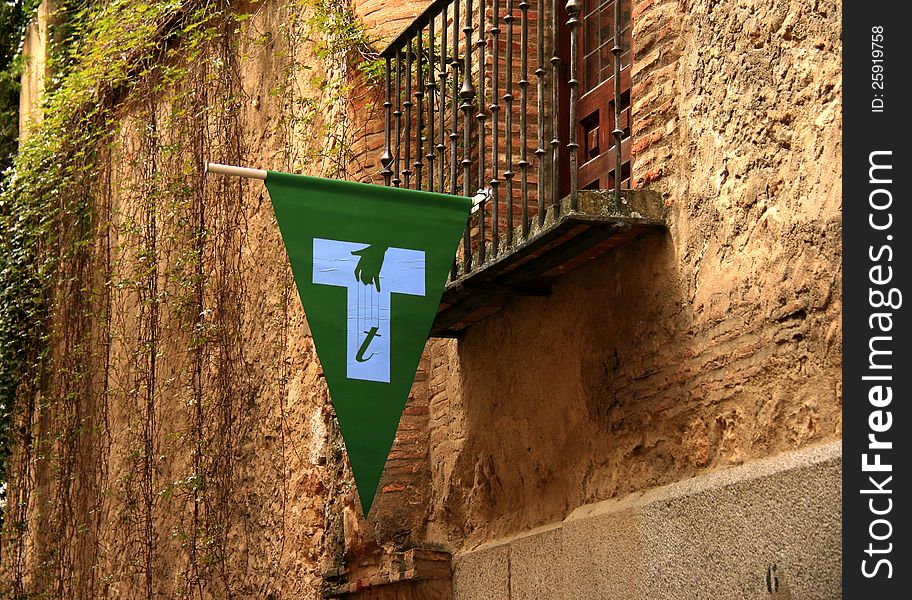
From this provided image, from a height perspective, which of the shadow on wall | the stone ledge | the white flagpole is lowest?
the shadow on wall

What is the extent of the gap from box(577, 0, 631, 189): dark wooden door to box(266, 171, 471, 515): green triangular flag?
32.8 inches

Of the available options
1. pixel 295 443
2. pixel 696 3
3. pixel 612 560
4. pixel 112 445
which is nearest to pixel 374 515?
pixel 295 443

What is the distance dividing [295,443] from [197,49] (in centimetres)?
299

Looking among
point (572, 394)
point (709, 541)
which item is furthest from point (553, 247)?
point (709, 541)

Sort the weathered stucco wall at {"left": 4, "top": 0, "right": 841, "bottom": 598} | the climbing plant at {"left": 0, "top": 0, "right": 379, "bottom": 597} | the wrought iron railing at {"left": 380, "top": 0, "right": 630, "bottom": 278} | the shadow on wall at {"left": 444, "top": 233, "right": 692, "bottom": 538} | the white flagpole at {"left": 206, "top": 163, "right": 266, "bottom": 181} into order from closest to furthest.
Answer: the weathered stucco wall at {"left": 4, "top": 0, "right": 841, "bottom": 598} → the white flagpole at {"left": 206, "top": 163, "right": 266, "bottom": 181} → the shadow on wall at {"left": 444, "top": 233, "right": 692, "bottom": 538} → the wrought iron railing at {"left": 380, "top": 0, "right": 630, "bottom": 278} → the climbing plant at {"left": 0, "top": 0, "right": 379, "bottom": 597}

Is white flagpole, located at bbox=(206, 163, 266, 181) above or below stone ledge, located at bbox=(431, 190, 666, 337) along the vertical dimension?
above

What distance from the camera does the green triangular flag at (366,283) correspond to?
17.9 ft

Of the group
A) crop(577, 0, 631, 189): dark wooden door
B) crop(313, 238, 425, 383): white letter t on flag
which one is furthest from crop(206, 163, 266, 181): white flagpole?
crop(577, 0, 631, 189): dark wooden door

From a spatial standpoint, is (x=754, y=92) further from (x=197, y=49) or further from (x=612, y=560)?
(x=197, y=49)

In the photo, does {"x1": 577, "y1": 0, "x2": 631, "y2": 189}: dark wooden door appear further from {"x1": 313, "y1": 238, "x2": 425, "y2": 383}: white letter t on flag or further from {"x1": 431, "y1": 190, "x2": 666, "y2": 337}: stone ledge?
{"x1": 313, "y1": 238, "x2": 425, "y2": 383}: white letter t on flag

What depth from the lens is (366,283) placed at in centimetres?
555

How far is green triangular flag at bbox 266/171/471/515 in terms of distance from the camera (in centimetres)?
546

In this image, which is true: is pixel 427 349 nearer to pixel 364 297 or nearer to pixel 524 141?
pixel 524 141

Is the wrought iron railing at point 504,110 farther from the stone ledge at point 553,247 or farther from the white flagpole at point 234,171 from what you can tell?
the white flagpole at point 234,171
